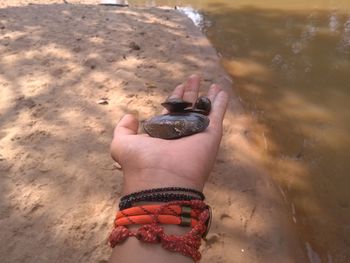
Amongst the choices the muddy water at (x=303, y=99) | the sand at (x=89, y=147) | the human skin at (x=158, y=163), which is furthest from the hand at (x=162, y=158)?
Answer: the muddy water at (x=303, y=99)

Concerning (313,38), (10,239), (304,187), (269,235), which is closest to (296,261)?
(269,235)

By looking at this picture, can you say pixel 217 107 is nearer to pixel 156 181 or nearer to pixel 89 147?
pixel 156 181

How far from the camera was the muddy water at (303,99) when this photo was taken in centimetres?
296

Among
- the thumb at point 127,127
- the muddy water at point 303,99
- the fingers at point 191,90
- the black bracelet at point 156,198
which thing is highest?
the black bracelet at point 156,198

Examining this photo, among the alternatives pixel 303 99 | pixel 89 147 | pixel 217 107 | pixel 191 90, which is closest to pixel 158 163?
pixel 217 107

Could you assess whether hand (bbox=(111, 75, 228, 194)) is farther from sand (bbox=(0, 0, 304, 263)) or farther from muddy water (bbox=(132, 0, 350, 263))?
muddy water (bbox=(132, 0, 350, 263))

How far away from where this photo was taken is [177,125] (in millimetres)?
2195

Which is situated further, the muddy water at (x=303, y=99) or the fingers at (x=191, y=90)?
the muddy water at (x=303, y=99)

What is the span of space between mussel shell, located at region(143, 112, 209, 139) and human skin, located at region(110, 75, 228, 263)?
0.05 meters

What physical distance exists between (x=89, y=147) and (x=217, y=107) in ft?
4.82

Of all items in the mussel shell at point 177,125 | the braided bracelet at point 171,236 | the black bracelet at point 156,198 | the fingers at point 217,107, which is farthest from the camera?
the fingers at point 217,107

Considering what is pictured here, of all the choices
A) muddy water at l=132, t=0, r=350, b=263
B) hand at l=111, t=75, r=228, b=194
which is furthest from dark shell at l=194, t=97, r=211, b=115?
muddy water at l=132, t=0, r=350, b=263

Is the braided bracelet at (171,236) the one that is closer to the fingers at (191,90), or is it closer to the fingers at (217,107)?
the fingers at (217,107)

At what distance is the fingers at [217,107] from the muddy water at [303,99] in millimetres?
1074
